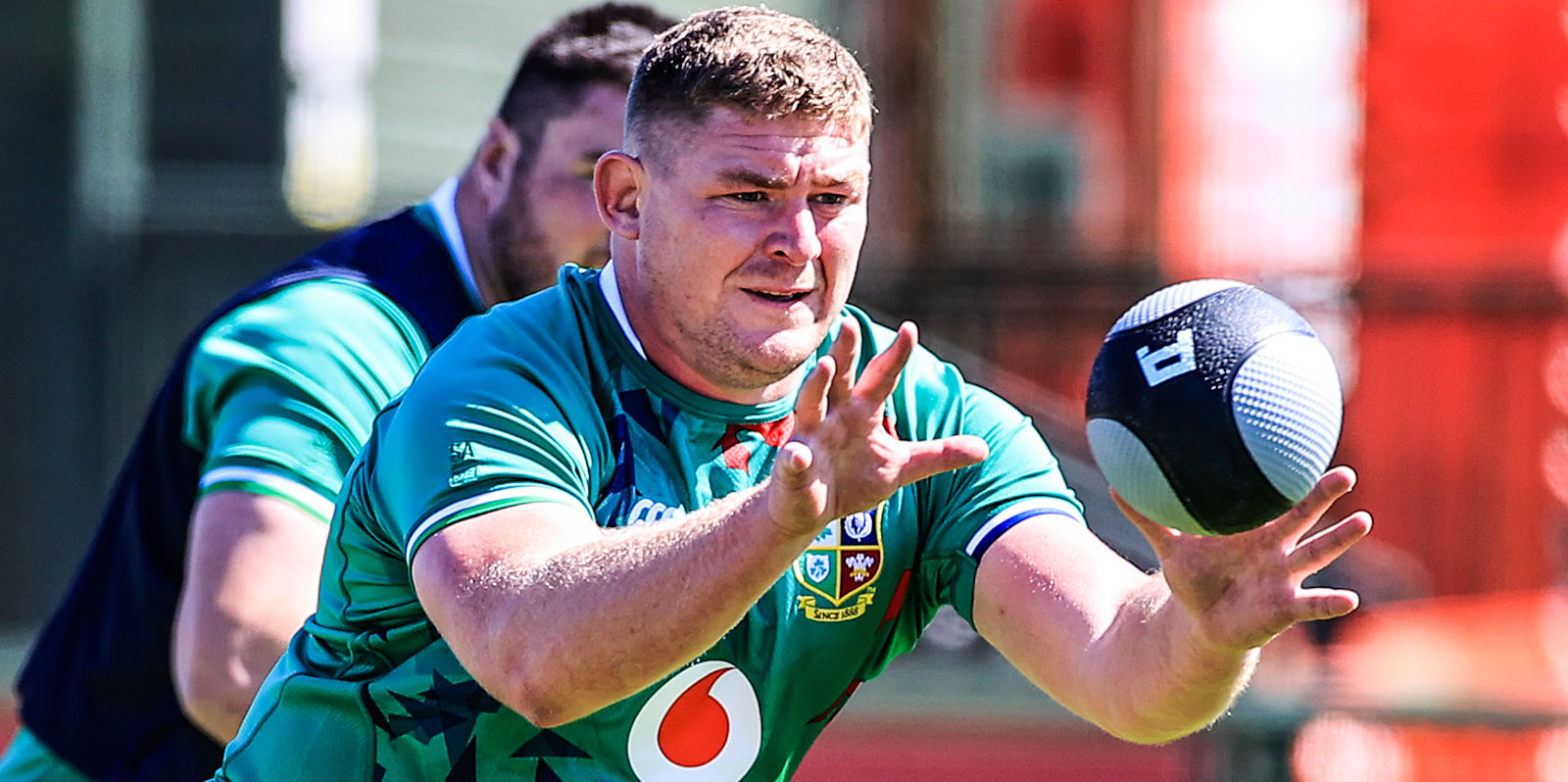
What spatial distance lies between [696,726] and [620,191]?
89 centimetres

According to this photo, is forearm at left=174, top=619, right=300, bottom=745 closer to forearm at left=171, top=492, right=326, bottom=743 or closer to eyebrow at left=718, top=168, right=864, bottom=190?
forearm at left=171, top=492, right=326, bottom=743

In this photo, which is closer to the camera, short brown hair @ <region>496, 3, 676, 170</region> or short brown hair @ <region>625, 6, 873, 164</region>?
short brown hair @ <region>625, 6, 873, 164</region>

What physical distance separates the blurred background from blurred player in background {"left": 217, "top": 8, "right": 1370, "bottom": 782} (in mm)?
4026

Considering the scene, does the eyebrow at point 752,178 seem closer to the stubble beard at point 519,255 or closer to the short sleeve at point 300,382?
the short sleeve at point 300,382

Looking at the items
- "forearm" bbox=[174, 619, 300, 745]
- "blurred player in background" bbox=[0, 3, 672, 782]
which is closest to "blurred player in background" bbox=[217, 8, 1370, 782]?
"forearm" bbox=[174, 619, 300, 745]

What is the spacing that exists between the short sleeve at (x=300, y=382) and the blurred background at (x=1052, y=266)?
4.03 meters

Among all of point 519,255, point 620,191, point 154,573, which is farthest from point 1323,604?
point 154,573

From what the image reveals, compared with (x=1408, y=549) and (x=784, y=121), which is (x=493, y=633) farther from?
(x=1408, y=549)

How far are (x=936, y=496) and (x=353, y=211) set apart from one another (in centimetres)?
588

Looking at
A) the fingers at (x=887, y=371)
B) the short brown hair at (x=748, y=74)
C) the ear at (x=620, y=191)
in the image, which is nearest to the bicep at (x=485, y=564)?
the fingers at (x=887, y=371)

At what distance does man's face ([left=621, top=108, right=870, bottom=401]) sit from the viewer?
10.3 feet

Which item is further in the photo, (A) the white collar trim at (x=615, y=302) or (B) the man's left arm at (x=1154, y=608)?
(A) the white collar trim at (x=615, y=302)

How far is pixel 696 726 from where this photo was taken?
3.32 metres

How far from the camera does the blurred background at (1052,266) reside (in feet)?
25.3
